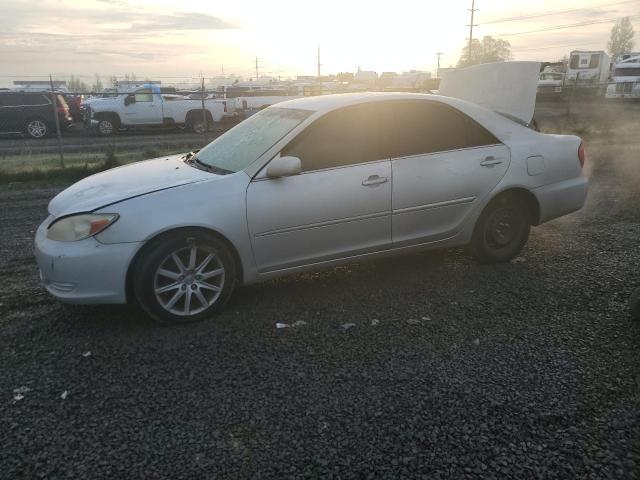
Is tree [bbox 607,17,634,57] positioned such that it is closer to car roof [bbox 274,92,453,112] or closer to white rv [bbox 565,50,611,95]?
white rv [bbox 565,50,611,95]

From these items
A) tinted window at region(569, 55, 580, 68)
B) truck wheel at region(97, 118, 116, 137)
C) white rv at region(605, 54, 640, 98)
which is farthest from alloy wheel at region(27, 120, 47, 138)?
tinted window at region(569, 55, 580, 68)

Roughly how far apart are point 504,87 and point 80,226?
4671 mm

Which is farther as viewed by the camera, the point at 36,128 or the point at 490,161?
the point at 36,128

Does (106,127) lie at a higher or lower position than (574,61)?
lower

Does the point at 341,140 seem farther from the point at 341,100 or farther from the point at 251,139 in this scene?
the point at 251,139

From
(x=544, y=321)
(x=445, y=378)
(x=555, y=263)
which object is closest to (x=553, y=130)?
(x=555, y=263)

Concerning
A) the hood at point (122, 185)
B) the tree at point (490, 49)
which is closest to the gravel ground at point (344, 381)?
the hood at point (122, 185)

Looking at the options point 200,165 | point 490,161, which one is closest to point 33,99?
point 200,165

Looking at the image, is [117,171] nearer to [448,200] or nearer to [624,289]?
[448,200]

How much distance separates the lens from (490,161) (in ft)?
15.3

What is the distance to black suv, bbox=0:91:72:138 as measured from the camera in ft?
59.1

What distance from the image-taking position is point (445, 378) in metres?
3.12

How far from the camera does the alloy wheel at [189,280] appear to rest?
3.73 metres

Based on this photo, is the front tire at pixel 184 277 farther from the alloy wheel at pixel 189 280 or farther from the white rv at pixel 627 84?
the white rv at pixel 627 84
